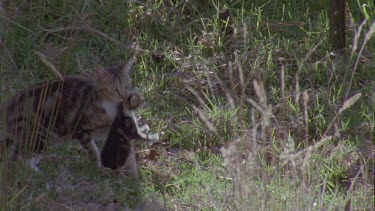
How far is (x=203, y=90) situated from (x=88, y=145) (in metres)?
1.47

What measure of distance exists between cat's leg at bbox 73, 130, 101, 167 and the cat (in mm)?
122

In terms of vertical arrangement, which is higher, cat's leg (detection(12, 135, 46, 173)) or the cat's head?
the cat's head

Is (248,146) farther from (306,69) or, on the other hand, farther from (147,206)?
(306,69)

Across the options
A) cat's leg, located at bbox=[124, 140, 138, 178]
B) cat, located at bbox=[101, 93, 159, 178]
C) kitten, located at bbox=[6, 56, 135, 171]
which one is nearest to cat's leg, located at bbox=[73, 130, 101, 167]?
kitten, located at bbox=[6, 56, 135, 171]

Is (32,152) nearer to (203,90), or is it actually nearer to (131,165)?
(131,165)

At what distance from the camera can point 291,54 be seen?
7.02 meters

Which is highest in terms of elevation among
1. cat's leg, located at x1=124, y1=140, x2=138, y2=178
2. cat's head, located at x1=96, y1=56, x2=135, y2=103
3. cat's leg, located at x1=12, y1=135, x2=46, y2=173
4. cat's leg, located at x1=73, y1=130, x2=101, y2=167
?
cat's head, located at x1=96, y1=56, x2=135, y2=103

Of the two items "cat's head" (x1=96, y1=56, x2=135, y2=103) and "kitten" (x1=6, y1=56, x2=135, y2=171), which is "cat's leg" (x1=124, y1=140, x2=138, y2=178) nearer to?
"kitten" (x1=6, y1=56, x2=135, y2=171)

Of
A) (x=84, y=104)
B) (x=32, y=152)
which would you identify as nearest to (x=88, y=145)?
(x=84, y=104)

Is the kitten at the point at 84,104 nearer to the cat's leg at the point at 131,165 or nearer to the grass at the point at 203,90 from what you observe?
the grass at the point at 203,90

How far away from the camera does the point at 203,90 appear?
6.92 m

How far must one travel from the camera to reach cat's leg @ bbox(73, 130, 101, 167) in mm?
5809

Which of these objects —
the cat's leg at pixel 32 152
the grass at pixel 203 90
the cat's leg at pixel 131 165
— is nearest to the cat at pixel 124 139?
the cat's leg at pixel 131 165

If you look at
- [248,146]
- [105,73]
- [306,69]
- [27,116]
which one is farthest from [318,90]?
[27,116]
